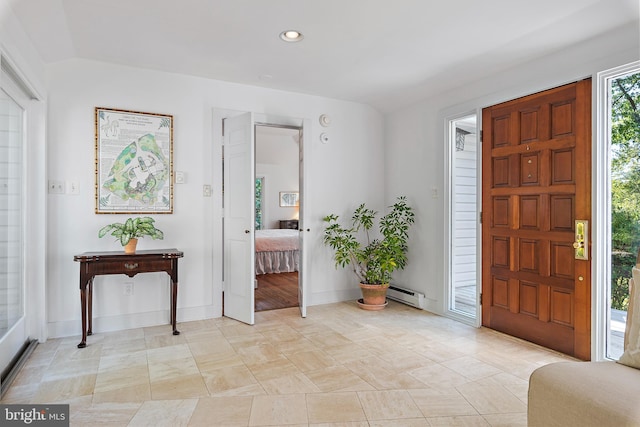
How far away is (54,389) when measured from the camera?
2.33 meters

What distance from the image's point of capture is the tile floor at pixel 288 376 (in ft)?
6.76

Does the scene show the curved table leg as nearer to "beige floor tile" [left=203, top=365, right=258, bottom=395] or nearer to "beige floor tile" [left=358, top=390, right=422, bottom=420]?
"beige floor tile" [left=203, top=365, right=258, bottom=395]

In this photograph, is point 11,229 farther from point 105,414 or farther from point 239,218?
point 239,218

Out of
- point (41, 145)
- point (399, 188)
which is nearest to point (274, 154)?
point (399, 188)

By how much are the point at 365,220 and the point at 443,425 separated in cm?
280

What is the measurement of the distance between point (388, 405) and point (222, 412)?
3.03 feet

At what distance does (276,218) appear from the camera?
887 centimetres

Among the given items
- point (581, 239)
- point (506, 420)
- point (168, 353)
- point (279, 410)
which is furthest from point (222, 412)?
point (581, 239)

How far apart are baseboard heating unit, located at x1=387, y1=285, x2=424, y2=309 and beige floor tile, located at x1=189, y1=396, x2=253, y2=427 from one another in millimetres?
2580

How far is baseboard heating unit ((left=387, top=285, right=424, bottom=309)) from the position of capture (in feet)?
14.2

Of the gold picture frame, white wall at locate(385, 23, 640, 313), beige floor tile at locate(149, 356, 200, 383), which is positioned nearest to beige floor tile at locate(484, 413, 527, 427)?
beige floor tile at locate(149, 356, 200, 383)

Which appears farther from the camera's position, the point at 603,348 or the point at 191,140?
the point at 191,140

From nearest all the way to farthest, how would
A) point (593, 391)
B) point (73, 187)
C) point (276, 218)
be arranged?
point (593, 391) < point (73, 187) < point (276, 218)

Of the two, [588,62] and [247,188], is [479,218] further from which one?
[247,188]
